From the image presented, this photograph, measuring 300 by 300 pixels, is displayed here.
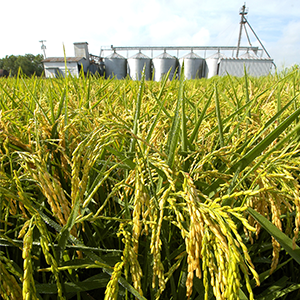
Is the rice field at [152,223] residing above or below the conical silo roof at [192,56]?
below

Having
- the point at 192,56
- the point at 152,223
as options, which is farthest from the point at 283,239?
the point at 192,56

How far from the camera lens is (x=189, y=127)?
3.59ft

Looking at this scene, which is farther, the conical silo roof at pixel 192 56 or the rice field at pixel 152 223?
the conical silo roof at pixel 192 56

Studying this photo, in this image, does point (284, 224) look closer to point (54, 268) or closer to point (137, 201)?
point (137, 201)

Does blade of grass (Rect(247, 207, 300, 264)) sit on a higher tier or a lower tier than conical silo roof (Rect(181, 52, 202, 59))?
lower

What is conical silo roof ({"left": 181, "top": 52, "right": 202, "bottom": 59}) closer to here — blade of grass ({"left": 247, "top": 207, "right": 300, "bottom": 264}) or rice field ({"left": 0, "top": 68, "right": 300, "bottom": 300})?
rice field ({"left": 0, "top": 68, "right": 300, "bottom": 300})

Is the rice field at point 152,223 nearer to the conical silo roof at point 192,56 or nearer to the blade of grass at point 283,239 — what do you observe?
the blade of grass at point 283,239

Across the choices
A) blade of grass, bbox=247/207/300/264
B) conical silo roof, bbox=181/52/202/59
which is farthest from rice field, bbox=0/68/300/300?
conical silo roof, bbox=181/52/202/59

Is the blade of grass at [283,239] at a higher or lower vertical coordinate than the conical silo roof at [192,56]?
lower

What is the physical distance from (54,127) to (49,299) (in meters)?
0.56

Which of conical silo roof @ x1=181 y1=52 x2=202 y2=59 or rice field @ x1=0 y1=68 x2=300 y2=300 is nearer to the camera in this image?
rice field @ x1=0 y1=68 x2=300 y2=300

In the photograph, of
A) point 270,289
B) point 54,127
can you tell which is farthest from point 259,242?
point 54,127

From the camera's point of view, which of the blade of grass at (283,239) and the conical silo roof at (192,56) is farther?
the conical silo roof at (192,56)

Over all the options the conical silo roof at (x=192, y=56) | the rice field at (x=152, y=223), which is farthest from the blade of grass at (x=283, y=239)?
the conical silo roof at (x=192, y=56)
